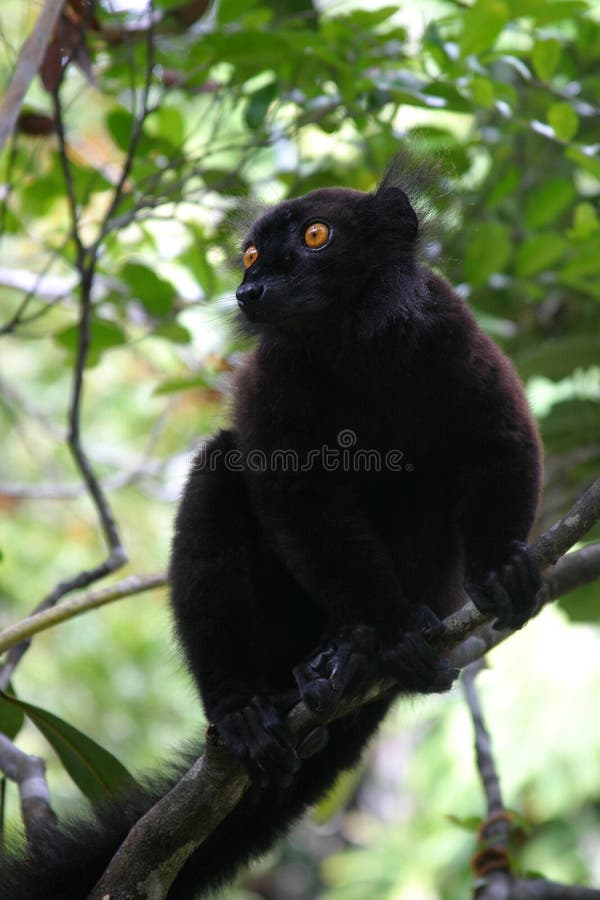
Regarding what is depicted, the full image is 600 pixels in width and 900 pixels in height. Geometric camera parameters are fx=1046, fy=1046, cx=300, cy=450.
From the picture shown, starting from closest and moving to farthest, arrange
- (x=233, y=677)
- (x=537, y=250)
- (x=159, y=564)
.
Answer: (x=233, y=677)
(x=537, y=250)
(x=159, y=564)

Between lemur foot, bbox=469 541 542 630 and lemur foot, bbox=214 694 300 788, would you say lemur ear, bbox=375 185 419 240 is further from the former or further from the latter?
lemur foot, bbox=214 694 300 788

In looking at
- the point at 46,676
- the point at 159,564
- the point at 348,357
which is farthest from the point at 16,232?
the point at 46,676

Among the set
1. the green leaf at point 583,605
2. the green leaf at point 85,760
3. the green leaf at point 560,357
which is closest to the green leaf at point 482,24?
the green leaf at point 560,357

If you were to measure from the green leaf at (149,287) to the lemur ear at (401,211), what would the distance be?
4.18 feet

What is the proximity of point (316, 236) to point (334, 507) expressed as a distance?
3.08ft

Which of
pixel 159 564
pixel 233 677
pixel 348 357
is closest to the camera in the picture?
pixel 233 677

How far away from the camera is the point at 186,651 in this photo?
11.0 feet

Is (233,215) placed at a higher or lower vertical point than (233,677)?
higher

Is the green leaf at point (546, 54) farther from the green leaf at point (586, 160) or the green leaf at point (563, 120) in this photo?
the green leaf at point (586, 160)

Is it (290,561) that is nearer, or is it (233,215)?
(290,561)

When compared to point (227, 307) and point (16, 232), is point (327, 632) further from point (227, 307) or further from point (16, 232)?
point (16, 232)

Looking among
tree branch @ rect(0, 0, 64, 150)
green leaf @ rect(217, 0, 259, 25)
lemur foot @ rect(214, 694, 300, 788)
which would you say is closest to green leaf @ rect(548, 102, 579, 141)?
green leaf @ rect(217, 0, 259, 25)

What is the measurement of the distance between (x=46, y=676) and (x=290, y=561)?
285 inches

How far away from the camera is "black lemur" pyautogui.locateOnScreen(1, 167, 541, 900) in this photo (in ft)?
10.1
